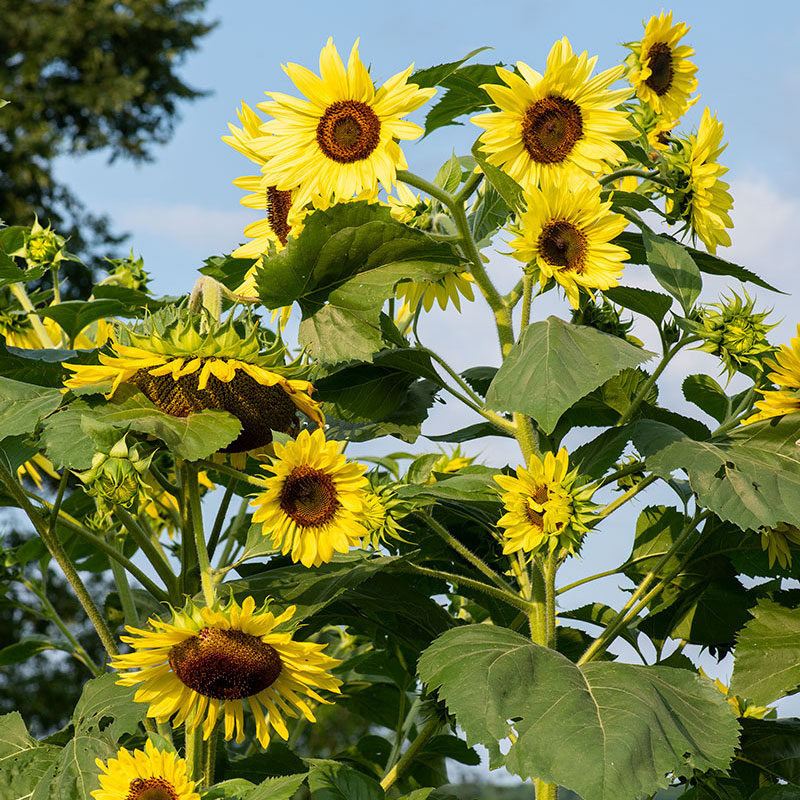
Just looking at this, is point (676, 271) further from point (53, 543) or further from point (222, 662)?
point (53, 543)

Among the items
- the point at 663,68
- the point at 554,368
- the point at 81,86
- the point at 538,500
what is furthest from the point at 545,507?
the point at 81,86

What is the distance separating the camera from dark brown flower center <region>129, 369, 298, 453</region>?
3.31 ft

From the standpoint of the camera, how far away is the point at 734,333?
3.74ft

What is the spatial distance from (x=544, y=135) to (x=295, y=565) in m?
0.56

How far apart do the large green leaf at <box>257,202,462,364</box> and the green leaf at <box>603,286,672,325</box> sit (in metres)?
0.20

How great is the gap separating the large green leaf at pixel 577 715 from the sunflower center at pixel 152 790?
10.1 inches

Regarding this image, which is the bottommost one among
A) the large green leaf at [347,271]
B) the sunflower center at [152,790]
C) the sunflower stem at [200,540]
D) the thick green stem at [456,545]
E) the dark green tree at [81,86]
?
the sunflower center at [152,790]

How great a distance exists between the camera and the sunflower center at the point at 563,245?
1.09 metres

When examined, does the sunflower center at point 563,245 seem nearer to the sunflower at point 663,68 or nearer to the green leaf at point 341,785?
the sunflower at point 663,68

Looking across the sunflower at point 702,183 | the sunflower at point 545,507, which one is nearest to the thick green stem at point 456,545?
the sunflower at point 545,507

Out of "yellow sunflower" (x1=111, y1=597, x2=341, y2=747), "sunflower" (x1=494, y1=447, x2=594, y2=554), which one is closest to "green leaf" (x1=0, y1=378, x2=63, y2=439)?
"yellow sunflower" (x1=111, y1=597, x2=341, y2=747)

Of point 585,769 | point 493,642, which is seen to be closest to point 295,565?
point 493,642

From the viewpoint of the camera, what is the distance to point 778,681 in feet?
3.89

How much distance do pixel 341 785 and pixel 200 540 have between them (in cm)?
32
